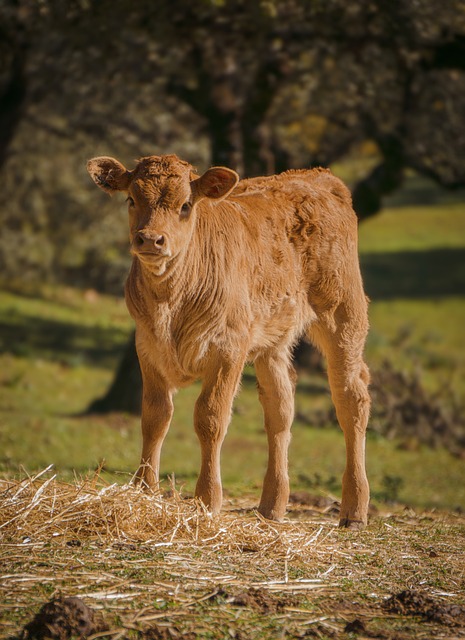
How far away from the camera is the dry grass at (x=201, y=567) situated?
555 centimetres

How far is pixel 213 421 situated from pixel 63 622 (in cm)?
289

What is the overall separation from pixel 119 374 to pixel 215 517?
9.52 m

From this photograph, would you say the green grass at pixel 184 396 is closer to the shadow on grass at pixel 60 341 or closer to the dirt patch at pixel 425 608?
the shadow on grass at pixel 60 341

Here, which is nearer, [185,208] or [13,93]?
[185,208]

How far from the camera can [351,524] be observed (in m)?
8.52

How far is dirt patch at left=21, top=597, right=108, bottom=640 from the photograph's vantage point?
504 cm

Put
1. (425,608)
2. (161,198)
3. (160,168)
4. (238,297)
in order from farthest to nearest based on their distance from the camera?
Result: (238,297)
(160,168)
(161,198)
(425,608)

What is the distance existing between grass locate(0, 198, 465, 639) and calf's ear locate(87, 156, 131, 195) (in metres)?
2.22

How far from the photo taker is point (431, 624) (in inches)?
228

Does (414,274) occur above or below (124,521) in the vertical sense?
above

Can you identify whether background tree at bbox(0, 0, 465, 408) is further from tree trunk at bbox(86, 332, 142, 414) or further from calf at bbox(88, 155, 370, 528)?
calf at bbox(88, 155, 370, 528)

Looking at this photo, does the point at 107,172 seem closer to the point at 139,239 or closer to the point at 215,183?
the point at 215,183

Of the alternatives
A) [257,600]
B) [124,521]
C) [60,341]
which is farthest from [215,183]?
[60,341]

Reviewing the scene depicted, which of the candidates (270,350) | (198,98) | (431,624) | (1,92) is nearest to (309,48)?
(198,98)
